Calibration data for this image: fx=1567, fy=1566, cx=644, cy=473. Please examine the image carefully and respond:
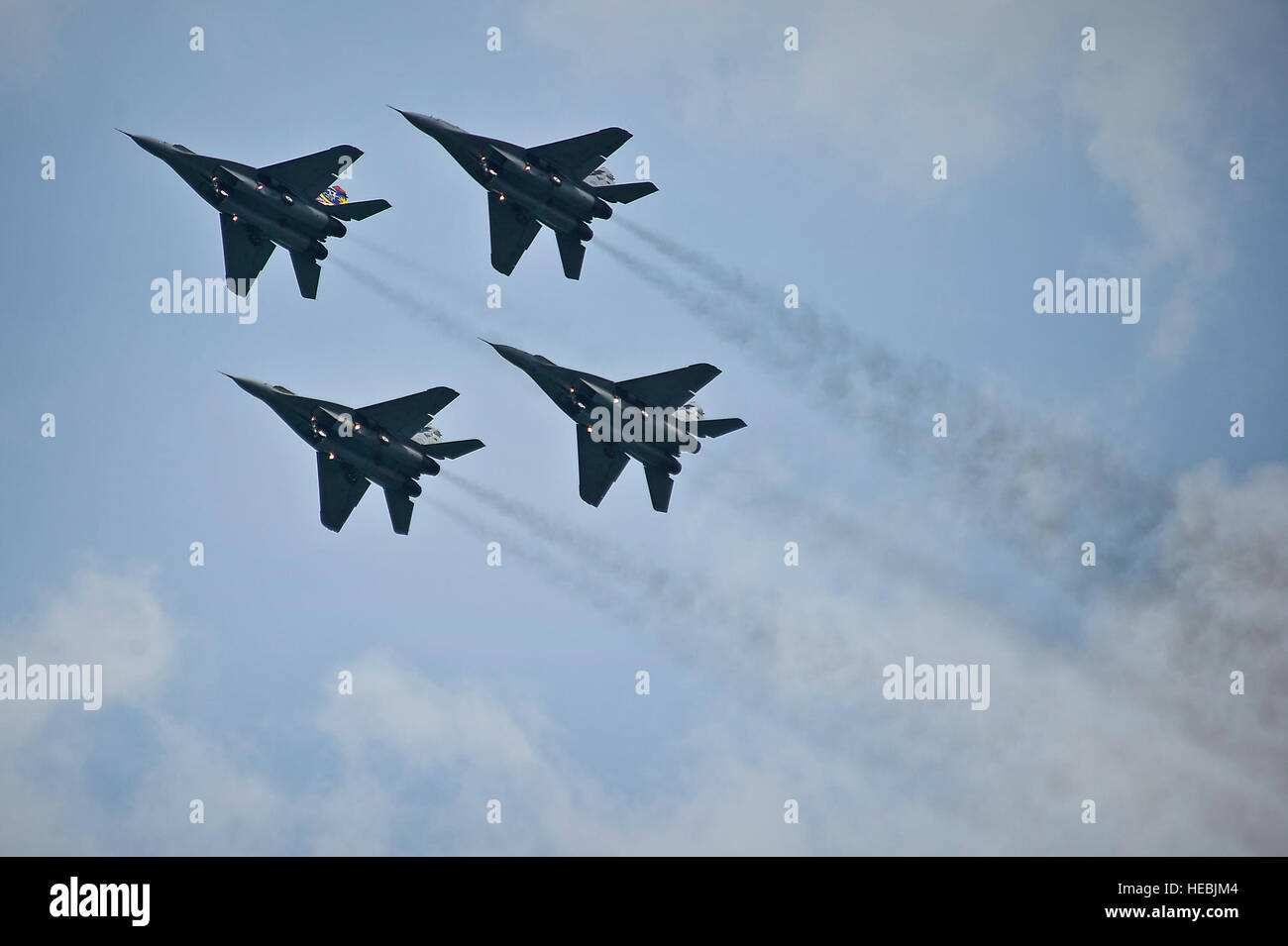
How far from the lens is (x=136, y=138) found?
6812 cm

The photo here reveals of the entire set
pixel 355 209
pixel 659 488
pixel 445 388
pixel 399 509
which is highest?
pixel 355 209

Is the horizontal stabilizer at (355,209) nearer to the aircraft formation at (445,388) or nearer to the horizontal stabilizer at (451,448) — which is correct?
the aircraft formation at (445,388)

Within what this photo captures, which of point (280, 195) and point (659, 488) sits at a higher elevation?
point (280, 195)

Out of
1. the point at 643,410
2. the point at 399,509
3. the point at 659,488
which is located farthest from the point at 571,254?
the point at 399,509

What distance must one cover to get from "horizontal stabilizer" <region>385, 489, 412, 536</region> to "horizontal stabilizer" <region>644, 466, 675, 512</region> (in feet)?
34.4

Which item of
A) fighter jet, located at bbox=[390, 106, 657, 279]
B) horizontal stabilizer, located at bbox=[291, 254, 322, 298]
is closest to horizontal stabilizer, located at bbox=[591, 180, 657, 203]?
fighter jet, located at bbox=[390, 106, 657, 279]

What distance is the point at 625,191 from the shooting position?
68750 millimetres

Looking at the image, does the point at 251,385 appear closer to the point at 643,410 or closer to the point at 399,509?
the point at 399,509

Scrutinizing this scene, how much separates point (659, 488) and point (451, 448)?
9.29 metres

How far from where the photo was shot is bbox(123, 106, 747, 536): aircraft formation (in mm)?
66562

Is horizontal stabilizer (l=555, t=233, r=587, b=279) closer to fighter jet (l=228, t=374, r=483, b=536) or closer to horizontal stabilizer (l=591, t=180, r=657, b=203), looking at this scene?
horizontal stabilizer (l=591, t=180, r=657, b=203)

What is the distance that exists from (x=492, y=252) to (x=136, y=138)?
53.5 ft
